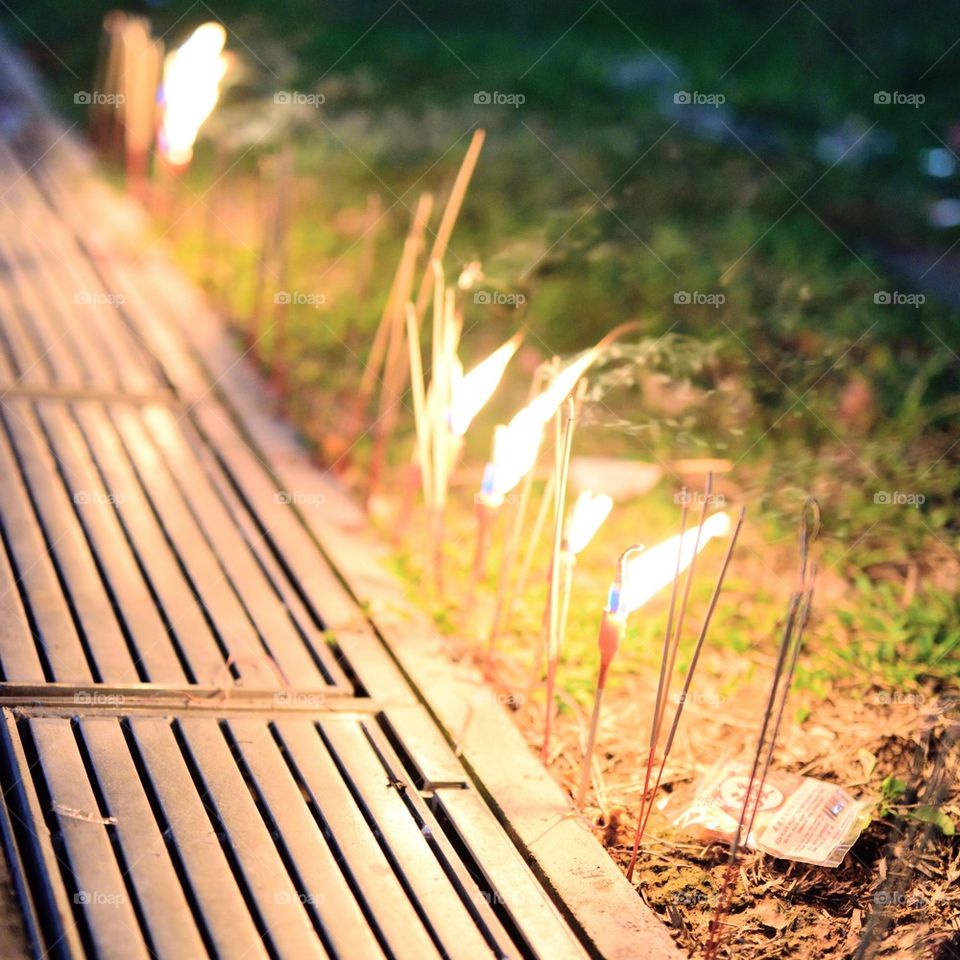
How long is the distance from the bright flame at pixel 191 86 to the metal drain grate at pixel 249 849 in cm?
388

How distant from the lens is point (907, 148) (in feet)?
23.2

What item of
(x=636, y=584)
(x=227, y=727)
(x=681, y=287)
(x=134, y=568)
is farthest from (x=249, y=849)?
(x=681, y=287)

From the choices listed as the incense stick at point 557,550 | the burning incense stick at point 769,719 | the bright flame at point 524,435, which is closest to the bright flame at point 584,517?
the incense stick at point 557,550

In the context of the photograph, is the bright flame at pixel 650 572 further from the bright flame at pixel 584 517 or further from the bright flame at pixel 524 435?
the bright flame at pixel 524 435

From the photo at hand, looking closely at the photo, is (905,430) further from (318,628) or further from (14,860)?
(14,860)

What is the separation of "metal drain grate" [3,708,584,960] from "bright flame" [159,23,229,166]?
3.88 meters

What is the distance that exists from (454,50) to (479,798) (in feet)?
23.4

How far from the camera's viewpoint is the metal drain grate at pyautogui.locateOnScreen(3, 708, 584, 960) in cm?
241

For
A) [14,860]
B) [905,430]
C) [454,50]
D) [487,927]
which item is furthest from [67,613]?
Result: [454,50]

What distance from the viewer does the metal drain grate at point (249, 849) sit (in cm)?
241

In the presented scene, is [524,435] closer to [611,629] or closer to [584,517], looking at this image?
[584,517]

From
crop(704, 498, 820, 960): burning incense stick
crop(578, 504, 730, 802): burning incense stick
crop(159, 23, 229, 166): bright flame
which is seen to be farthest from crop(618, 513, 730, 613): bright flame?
crop(159, 23, 229, 166): bright flame

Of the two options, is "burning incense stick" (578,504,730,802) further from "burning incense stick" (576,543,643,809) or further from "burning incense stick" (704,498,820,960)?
"burning incense stick" (704,498,820,960)

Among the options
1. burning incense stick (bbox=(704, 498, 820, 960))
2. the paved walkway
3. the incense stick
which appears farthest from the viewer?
the incense stick
